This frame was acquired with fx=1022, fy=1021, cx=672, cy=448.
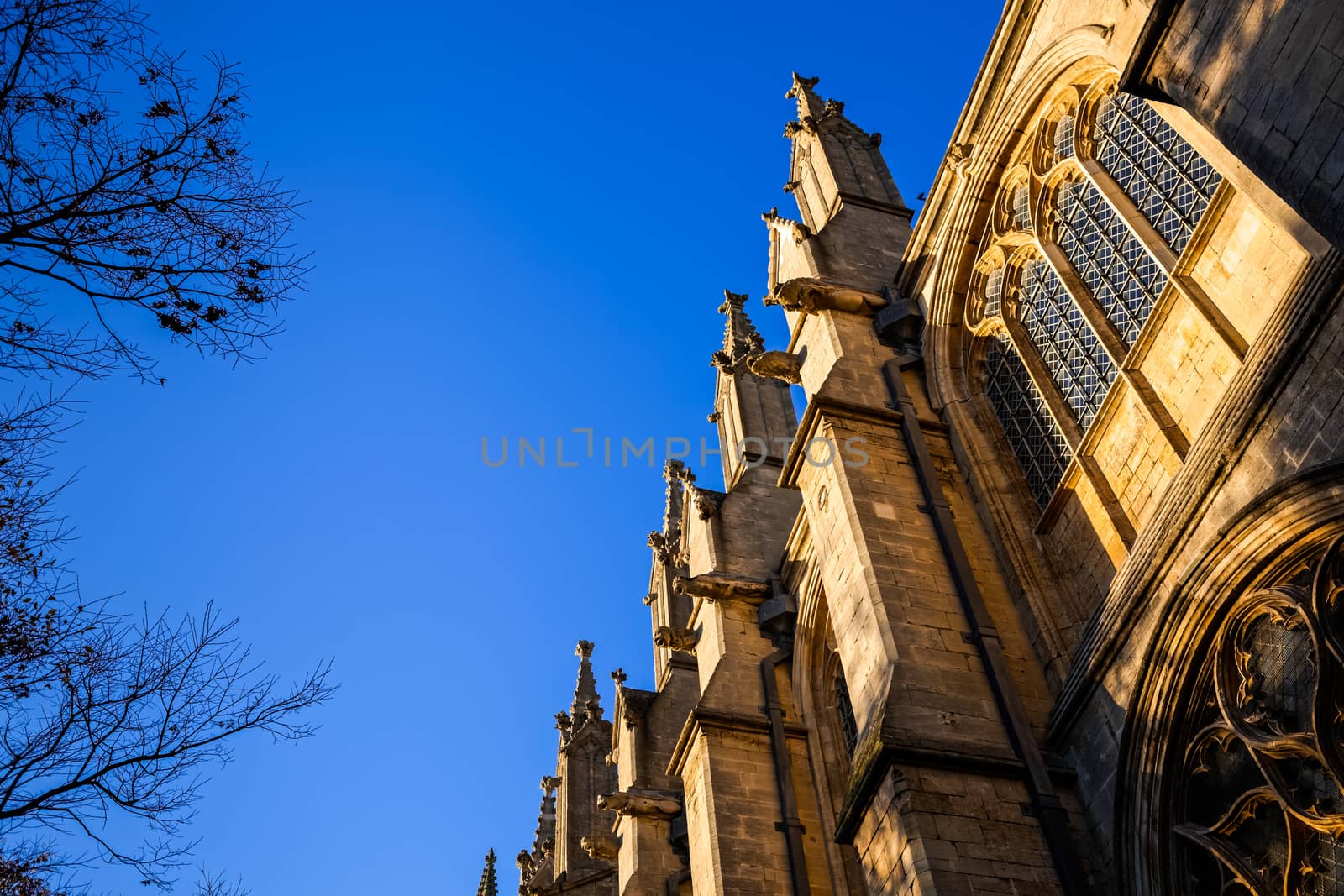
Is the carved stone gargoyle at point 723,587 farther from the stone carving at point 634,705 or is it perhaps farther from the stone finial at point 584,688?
the stone finial at point 584,688

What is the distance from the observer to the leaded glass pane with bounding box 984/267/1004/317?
10.4 meters

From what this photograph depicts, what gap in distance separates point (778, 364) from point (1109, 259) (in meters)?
4.41

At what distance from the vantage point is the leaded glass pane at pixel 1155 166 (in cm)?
774

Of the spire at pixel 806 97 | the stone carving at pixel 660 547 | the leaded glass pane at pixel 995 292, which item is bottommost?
the leaded glass pane at pixel 995 292

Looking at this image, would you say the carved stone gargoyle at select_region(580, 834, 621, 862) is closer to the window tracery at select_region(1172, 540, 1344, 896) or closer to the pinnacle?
the pinnacle

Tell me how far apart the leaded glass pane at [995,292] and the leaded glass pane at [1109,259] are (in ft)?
3.02

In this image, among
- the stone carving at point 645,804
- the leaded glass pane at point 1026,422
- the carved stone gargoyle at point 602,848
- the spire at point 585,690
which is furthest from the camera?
the spire at point 585,690

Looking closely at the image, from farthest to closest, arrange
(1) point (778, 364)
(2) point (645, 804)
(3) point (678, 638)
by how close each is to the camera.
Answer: (3) point (678, 638)
(2) point (645, 804)
(1) point (778, 364)

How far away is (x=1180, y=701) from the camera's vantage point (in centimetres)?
650

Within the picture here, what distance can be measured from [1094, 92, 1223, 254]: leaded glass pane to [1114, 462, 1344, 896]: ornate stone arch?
2.75 metres

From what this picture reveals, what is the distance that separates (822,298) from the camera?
38.8 ft

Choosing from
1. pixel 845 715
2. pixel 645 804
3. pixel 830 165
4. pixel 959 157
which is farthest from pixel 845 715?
pixel 830 165

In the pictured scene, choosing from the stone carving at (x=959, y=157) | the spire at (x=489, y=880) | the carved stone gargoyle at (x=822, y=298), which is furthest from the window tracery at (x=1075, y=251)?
the spire at (x=489, y=880)

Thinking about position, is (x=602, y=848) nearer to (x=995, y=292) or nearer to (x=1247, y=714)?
(x=995, y=292)
